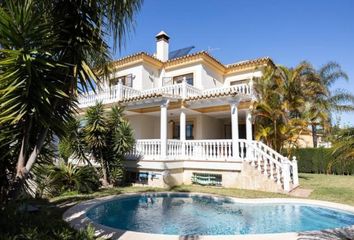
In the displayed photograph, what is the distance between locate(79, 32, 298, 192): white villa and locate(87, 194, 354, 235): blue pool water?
329 centimetres

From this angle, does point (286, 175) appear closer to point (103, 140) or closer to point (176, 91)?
point (176, 91)

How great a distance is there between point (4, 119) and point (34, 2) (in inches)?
85.1

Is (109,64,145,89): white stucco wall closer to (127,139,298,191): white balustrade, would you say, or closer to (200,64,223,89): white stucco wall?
(200,64,223,89): white stucco wall

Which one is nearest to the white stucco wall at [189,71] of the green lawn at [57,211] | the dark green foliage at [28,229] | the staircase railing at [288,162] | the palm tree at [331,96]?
the staircase railing at [288,162]

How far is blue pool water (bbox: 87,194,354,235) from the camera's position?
9.28 metres

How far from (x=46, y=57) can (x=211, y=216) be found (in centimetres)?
875

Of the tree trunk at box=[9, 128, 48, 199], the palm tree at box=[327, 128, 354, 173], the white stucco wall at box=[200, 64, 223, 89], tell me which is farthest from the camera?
the white stucco wall at box=[200, 64, 223, 89]

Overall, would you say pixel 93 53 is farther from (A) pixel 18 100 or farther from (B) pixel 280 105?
(B) pixel 280 105

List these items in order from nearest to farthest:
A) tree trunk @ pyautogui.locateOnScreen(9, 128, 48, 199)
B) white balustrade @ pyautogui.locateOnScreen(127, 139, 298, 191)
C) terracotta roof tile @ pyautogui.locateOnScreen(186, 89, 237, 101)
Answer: tree trunk @ pyautogui.locateOnScreen(9, 128, 48, 199) → white balustrade @ pyautogui.locateOnScreen(127, 139, 298, 191) → terracotta roof tile @ pyautogui.locateOnScreen(186, 89, 237, 101)

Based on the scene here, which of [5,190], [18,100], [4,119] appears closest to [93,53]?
[18,100]

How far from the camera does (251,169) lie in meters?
16.0

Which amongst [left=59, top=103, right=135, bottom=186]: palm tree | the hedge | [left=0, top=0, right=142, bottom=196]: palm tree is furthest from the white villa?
the hedge

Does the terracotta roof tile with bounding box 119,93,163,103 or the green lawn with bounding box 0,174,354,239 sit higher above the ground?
the terracotta roof tile with bounding box 119,93,163,103

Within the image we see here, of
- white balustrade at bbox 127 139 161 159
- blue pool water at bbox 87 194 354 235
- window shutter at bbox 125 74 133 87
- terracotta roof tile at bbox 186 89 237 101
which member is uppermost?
window shutter at bbox 125 74 133 87
